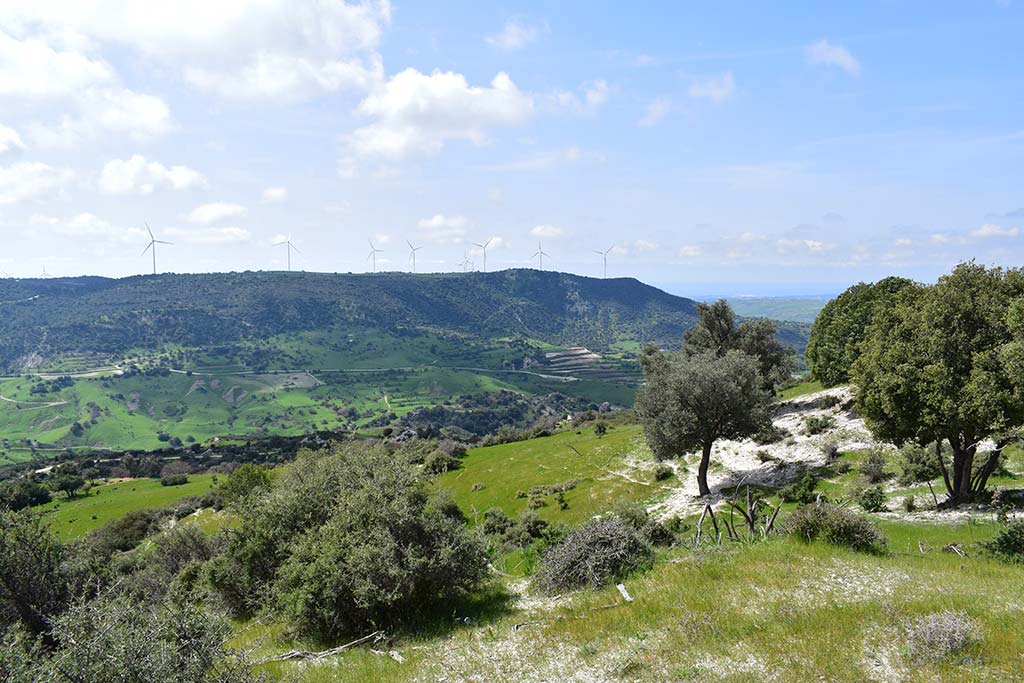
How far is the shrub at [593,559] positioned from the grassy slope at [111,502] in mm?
90582

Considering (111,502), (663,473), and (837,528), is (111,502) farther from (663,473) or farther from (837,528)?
(837,528)

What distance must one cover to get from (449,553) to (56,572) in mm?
20745

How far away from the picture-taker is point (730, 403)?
134 feet

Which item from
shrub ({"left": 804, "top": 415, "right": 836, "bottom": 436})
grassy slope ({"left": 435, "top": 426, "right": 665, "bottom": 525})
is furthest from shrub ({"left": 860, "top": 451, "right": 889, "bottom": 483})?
grassy slope ({"left": 435, "top": 426, "right": 665, "bottom": 525})

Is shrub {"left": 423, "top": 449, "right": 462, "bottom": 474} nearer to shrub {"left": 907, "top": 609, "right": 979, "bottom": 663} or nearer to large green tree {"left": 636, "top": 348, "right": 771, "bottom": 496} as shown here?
large green tree {"left": 636, "top": 348, "right": 771, "bottom": 496}

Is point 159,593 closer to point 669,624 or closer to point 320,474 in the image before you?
point 320,474

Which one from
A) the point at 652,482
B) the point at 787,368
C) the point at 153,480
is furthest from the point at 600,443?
the point at 153,480

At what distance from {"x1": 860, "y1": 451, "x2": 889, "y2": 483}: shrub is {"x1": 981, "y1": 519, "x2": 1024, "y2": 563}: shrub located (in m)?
16.5

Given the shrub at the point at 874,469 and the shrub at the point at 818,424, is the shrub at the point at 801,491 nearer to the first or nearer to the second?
the shrub at the point at 874,469

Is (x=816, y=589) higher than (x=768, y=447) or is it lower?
higher

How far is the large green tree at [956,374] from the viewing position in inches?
918

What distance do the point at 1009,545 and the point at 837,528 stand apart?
514cm

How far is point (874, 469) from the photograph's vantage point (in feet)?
113

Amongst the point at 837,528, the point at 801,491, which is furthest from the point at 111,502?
the point at 837,528
